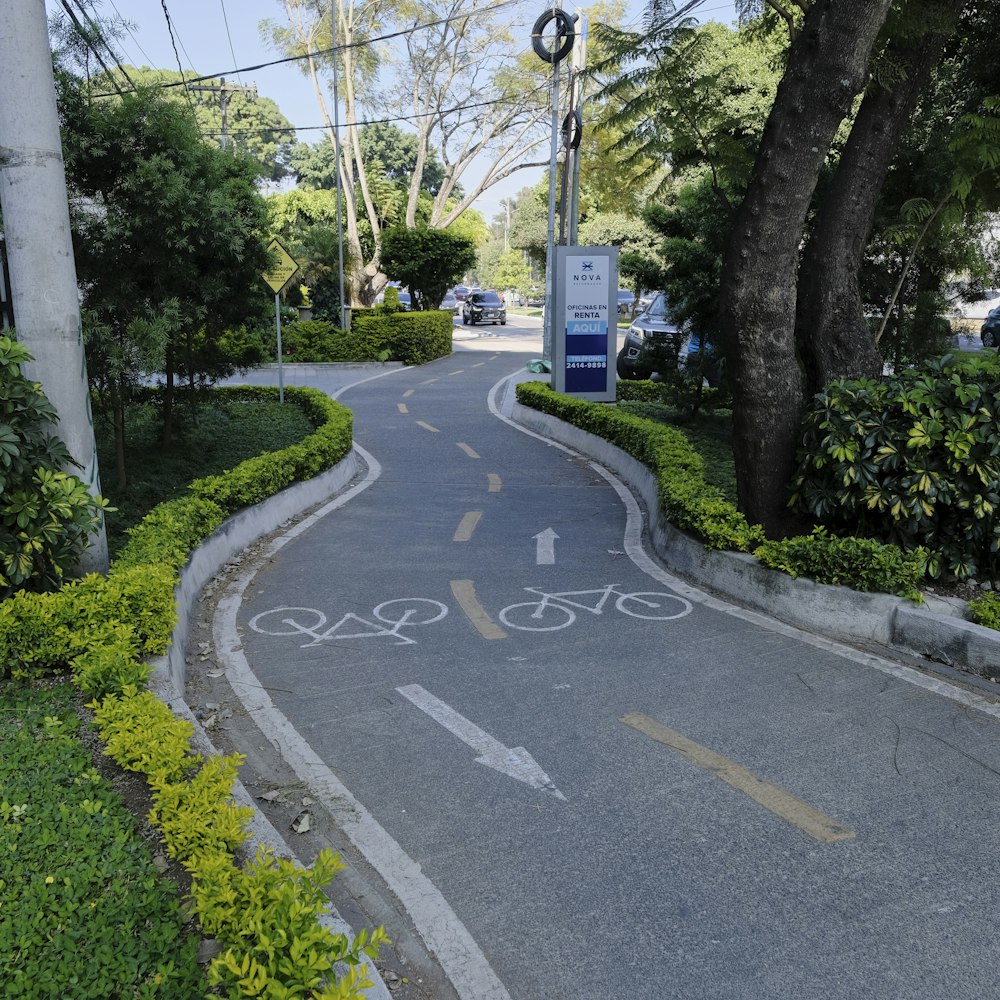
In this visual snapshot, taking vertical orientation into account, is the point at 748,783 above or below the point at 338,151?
below

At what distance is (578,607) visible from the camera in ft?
24.8

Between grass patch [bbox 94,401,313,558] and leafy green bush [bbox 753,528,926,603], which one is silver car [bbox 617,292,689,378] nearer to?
grass patch [bbox 94,401,313,558]

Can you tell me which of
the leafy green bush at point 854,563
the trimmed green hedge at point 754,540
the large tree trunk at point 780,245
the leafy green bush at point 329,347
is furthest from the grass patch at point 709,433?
the leafy green bush at point 329,347

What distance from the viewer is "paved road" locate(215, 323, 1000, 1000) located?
11.5 ft

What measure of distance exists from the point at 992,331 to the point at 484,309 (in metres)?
32.8

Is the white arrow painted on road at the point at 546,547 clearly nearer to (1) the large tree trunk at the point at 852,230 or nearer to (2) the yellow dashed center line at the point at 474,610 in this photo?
(2) the yellow dashed center line at the point at 474,610

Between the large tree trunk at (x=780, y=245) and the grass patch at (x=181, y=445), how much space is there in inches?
271

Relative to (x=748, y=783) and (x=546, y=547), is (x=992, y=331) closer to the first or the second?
(x=546, y=547)

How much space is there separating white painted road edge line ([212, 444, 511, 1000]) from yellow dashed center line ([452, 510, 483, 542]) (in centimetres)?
331

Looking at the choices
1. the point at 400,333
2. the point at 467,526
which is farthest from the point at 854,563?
the point at 400,333

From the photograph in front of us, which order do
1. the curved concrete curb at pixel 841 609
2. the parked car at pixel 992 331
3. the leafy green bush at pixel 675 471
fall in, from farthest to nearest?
the parked car at pixel 992 331
the leafy green bush at pixel 675 471
the curved concrete curb at pixel 841 609

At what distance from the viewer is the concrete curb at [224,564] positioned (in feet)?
12.6

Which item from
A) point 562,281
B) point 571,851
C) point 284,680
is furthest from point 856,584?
point 562,281

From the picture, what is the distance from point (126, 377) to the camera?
11305 millimetres
